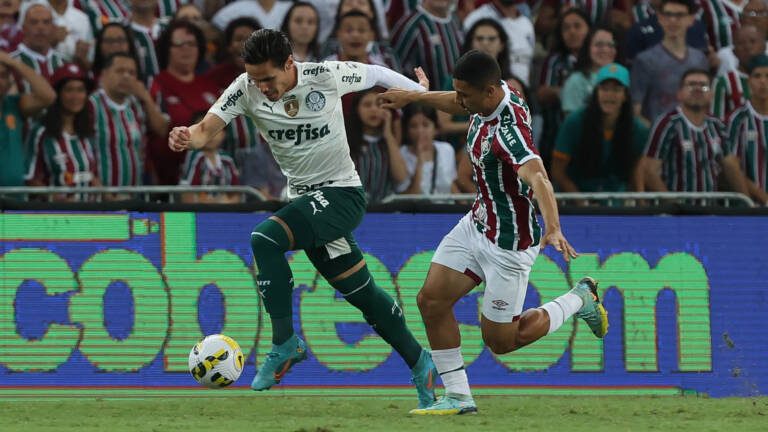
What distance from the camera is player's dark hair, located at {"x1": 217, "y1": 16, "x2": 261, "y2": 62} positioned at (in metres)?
13.7

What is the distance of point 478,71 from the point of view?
880 centimetres

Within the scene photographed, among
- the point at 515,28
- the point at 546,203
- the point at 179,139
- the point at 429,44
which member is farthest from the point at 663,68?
the point at 179,139

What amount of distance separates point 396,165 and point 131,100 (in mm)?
2685

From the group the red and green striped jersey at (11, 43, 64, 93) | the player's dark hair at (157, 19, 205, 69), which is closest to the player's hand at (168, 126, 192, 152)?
the red and green striped jersey at (11, 43, 64, 93)

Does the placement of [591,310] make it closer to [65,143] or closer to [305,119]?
[305,119]

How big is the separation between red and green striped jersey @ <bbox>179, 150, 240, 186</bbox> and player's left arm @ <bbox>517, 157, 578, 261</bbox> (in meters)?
4.89

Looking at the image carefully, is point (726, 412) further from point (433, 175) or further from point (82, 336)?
point (82, 336)

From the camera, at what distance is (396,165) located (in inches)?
519

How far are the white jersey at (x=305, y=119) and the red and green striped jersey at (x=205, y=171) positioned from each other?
3.16 meters

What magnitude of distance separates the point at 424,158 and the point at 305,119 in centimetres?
394

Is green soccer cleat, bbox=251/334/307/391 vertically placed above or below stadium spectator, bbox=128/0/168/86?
below

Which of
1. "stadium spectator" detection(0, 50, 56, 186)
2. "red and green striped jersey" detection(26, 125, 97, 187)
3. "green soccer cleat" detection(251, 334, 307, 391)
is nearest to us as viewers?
"green soccer cleat" detection(251, 334, 307, 391)

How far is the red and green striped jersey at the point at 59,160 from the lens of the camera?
1254cm

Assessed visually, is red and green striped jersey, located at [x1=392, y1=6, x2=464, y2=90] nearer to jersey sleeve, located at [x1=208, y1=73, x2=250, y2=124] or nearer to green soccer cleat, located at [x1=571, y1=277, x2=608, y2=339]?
green soccer cleat, located at [x1=571, y1=277, x2=608, y2=339]
